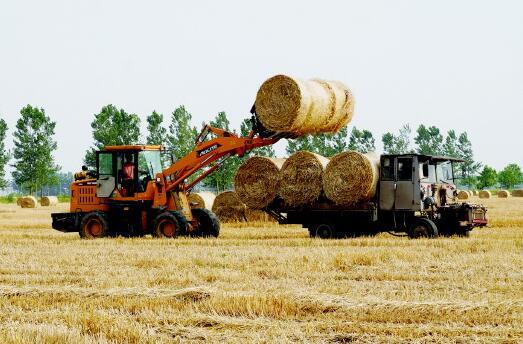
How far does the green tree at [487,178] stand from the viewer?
4481 inches

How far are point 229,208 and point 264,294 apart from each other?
58.5ft

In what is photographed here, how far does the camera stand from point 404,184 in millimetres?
21922

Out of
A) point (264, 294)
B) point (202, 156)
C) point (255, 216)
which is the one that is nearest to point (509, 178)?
point (255, 216)

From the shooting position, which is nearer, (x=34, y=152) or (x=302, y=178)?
(x=302, y=178)

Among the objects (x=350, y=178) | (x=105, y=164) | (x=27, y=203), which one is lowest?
(x=350, y=178)

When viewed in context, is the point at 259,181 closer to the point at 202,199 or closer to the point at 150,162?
the point at 150,162

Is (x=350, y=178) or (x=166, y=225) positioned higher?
(x=350, y=178)

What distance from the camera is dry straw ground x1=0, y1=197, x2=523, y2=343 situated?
352 inches

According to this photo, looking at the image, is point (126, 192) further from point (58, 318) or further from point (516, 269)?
point (58, 318)

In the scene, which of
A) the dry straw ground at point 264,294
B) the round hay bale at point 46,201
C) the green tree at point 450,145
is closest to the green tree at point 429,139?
the green tree at point 450,145

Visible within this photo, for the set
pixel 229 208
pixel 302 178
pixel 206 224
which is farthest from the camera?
pixel 229 208

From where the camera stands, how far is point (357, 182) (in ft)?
70.8

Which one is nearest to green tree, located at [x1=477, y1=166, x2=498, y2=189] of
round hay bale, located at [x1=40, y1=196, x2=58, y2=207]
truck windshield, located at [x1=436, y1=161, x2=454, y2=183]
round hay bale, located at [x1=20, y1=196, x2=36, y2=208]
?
round hay bale, located at [x1=40, y1=196, x2=58, y2=207]

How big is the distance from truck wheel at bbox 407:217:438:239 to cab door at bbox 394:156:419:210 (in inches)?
15.8
